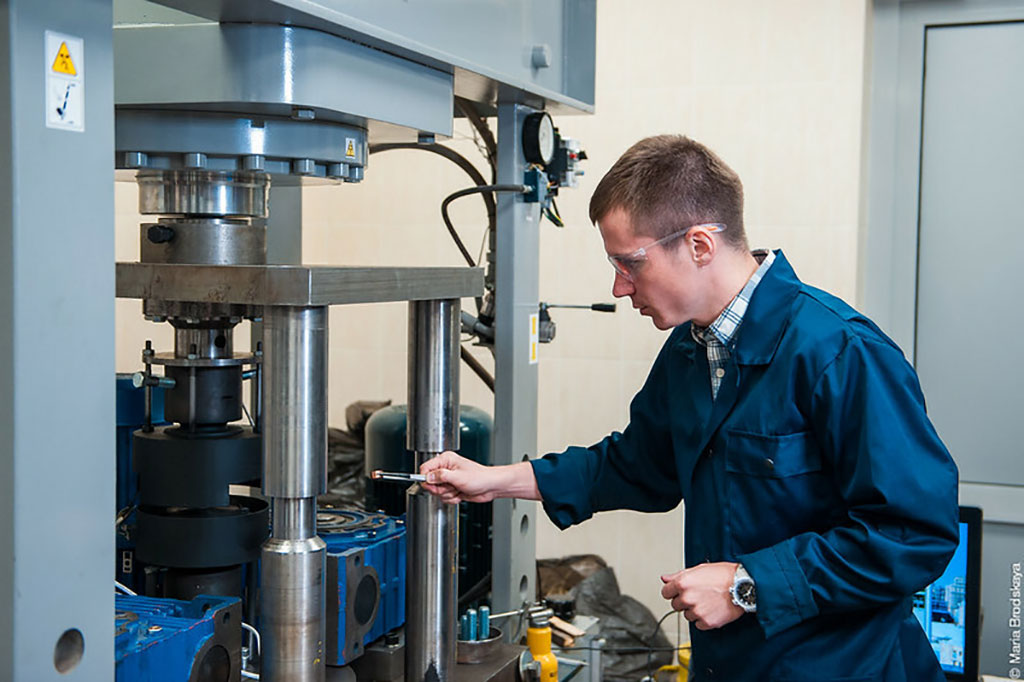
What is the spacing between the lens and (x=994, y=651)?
2811mm

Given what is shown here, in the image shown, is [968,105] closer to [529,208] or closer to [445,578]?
[529,208]

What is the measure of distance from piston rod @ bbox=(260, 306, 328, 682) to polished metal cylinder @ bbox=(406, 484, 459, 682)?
27 centimetres

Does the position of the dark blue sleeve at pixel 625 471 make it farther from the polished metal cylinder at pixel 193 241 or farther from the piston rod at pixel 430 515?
the polished metal cylinder at pixel 193 241

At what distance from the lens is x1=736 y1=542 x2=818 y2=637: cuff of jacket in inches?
51.6

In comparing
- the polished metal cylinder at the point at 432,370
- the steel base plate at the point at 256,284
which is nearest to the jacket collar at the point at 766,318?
the polished metal cylinder at the point at 432,370

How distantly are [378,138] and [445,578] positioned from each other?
2.12 feet

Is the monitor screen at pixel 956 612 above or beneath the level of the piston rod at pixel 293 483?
beneath

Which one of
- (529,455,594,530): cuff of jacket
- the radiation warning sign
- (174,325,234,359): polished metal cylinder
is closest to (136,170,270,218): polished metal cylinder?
(174,325,234,359): polished metal cylinder

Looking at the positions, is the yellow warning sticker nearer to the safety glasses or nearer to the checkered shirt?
the safety glasses

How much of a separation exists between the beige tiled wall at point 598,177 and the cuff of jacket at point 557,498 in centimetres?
146

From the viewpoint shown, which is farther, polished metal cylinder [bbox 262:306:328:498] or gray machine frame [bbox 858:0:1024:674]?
gray machine frame [bbox 858:0:1024:674]

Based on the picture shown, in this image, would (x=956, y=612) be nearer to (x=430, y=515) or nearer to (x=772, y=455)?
(x=772, y=455)

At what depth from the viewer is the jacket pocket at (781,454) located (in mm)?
1382

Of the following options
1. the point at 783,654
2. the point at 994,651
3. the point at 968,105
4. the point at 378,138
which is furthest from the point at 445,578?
the point at 968,105
